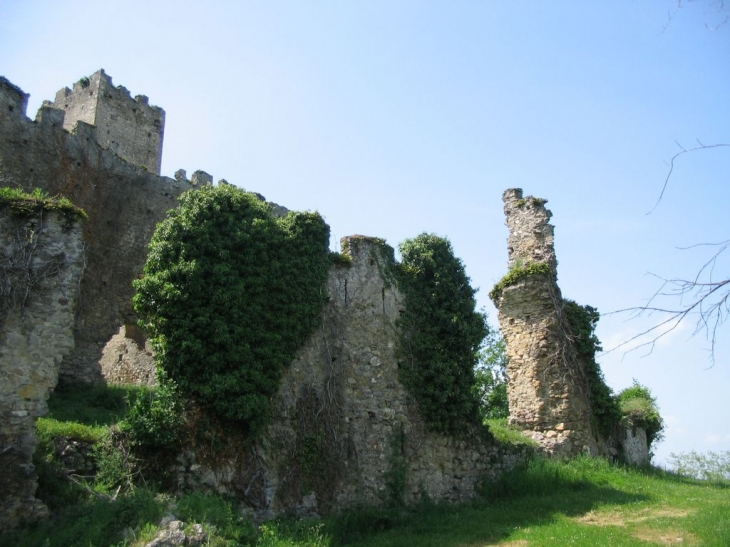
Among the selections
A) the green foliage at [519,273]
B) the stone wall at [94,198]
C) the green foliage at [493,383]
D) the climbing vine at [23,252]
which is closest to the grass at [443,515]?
the climbing vine at [23,252]

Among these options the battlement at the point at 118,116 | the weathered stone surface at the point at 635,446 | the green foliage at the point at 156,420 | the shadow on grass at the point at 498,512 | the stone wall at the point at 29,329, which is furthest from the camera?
the battlement at the point at 118,116

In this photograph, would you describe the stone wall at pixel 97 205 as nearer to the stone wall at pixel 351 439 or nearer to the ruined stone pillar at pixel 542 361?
the stone wall at pixel 351 439

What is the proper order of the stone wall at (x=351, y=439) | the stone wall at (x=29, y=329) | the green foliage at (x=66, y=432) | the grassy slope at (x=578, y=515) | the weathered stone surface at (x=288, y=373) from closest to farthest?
the stone wall at (x=29, y=329), the green foliage at (x=66, y=432), the grassy slope at (x=578, y=515), the weathered stone surface at (x=288, y=373), the stone wall at (x=351, y=439)

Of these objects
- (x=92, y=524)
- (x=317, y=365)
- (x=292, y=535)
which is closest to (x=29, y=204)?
(x=92, y=524)

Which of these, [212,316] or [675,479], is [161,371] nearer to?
[212,316]

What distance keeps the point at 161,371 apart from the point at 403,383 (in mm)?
6033

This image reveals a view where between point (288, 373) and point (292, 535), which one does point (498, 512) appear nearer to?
point (292, 535)

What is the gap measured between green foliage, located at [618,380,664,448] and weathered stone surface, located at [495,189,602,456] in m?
3.43

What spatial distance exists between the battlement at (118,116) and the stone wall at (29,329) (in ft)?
78.3

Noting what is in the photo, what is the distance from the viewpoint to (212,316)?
1378 centimetres

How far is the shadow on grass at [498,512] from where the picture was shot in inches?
519

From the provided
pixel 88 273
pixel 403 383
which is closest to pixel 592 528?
pixel 403 383

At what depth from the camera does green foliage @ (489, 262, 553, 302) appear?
19.7m

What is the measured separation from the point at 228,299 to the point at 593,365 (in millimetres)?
11228
